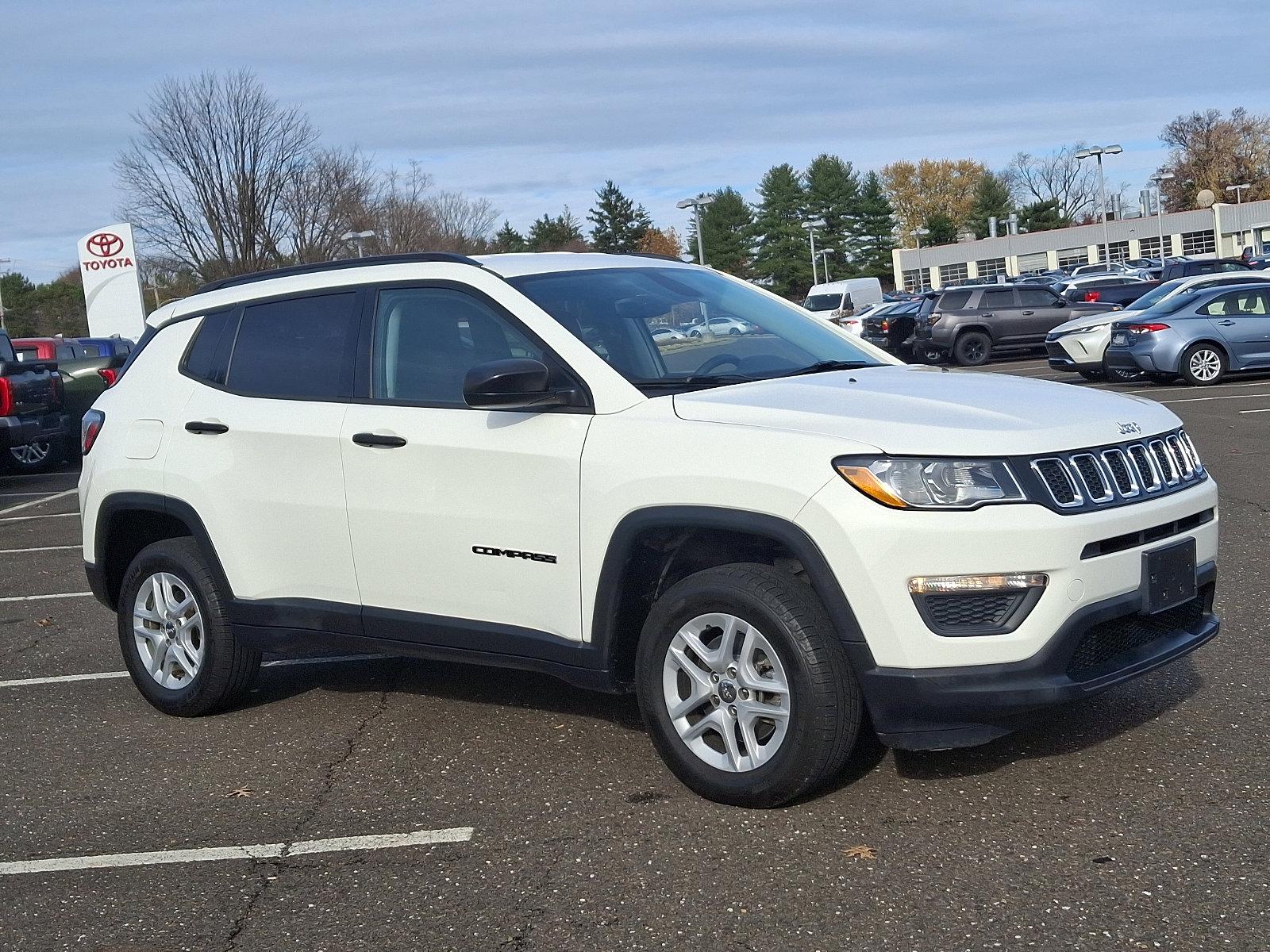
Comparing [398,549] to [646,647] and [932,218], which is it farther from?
[932,218]

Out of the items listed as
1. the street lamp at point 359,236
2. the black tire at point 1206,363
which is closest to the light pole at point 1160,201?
the street lamp at point 359,236

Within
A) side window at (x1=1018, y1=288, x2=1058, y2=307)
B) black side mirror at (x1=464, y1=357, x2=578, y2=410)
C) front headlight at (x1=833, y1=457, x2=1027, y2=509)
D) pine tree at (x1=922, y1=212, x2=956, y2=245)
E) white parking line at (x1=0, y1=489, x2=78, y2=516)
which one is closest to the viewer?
front headlight at (x1=833, y1=457, x2=1027, y2=509)

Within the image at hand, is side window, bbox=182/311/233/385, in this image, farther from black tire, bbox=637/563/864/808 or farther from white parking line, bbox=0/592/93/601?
white parking line, bbox=0/592/93/601

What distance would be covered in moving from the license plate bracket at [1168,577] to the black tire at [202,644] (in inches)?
137

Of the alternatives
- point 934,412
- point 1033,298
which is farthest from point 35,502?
point 1033,298

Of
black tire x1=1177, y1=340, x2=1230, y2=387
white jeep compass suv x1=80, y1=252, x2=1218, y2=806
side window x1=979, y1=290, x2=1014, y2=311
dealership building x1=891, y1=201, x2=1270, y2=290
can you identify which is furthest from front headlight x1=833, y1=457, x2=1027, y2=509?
dealership building x1=891, y1=201, x2=1270, y2=290

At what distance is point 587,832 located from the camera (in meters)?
4.27

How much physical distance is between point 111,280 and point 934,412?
39198 mm

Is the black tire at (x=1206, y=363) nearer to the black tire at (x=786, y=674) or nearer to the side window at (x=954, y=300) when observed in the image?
the side window at (x=954, y=300)

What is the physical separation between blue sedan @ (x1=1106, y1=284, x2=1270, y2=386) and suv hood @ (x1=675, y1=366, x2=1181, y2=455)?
1571 cm

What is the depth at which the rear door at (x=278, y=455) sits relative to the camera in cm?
525

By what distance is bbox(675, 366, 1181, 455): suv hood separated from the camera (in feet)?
13.0

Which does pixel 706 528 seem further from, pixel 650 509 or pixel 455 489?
pixel 455 489

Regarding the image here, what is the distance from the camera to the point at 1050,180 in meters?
126
